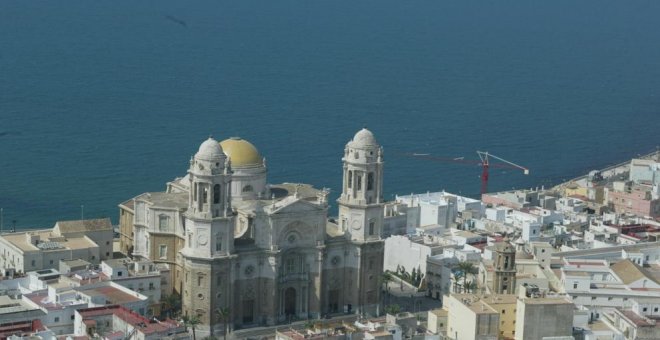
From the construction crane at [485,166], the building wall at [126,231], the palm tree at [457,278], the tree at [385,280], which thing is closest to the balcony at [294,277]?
the tree at [385,280]

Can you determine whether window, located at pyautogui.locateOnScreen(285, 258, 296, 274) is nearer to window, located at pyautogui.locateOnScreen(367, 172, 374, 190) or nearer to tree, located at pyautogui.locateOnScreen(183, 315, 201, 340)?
window, located at pyautogui.locateOnScreen(367, 172, 374, 190)

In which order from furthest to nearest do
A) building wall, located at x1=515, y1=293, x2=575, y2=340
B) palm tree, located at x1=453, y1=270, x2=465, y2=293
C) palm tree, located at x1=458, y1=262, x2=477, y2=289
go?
palm tree, located at x1=453, y1=270, x2=465, y2=293 → palm tree, located at x1=458, y1=262, x2=477, y2=289 → building wall, located at x1=515, y1=293, x2=575, y2=340

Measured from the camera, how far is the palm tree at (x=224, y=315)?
74.5 metres

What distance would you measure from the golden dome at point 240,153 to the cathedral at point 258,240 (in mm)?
58

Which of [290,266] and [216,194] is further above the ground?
[216,194]

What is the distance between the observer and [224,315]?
7456 cm

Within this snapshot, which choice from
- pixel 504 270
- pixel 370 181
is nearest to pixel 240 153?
pixel 370 181

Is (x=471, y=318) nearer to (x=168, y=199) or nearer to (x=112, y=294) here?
(x=112, y=294)

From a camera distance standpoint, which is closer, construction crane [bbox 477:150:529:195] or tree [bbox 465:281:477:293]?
tree [bbox 465:281:477:293]

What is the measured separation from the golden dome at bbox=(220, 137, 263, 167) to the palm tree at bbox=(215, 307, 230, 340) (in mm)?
9034

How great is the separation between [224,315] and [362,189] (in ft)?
37.6

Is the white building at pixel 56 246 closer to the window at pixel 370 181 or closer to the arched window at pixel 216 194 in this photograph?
the arched window at pixel 216 194

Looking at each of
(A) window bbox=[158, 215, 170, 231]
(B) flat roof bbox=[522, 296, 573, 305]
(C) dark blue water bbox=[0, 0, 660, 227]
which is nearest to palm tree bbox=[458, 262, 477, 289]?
(B) flat roof bbox=[522, 296, 573, 305]

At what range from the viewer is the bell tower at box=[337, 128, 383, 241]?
7919cm
